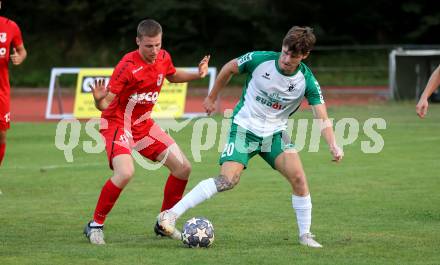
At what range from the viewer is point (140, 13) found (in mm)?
40219

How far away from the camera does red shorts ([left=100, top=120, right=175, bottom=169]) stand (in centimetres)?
824

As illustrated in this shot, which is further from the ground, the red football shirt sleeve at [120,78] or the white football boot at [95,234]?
the red football shirt sleeve at [120,78]

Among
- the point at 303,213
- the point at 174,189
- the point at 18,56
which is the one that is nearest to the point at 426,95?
the point at 303,213

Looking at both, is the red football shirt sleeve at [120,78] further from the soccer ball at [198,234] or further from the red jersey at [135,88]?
the soccer ball at [198,234]

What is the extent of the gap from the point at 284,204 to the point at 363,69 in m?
25.2

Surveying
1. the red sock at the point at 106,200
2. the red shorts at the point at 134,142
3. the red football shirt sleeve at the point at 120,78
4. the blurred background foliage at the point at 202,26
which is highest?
the blurred background foliage at the point at 202,26

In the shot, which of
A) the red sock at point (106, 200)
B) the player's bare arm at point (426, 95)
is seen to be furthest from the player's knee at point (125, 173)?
the player's bare arm at point (426, 95)

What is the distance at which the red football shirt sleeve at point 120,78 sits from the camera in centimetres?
816

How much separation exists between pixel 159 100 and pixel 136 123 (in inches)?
546

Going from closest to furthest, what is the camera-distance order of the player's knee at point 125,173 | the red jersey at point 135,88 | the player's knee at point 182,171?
1. the player's knee at point 125,173
2. the red jersey at point 135,88
3. the player's knee at point 182,171

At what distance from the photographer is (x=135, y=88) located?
27.3ft

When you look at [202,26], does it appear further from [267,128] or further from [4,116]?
[267,128]

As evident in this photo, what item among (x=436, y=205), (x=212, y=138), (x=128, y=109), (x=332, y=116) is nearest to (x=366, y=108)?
(x=332, y=116)

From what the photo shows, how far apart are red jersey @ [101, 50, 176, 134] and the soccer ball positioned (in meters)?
1.17
